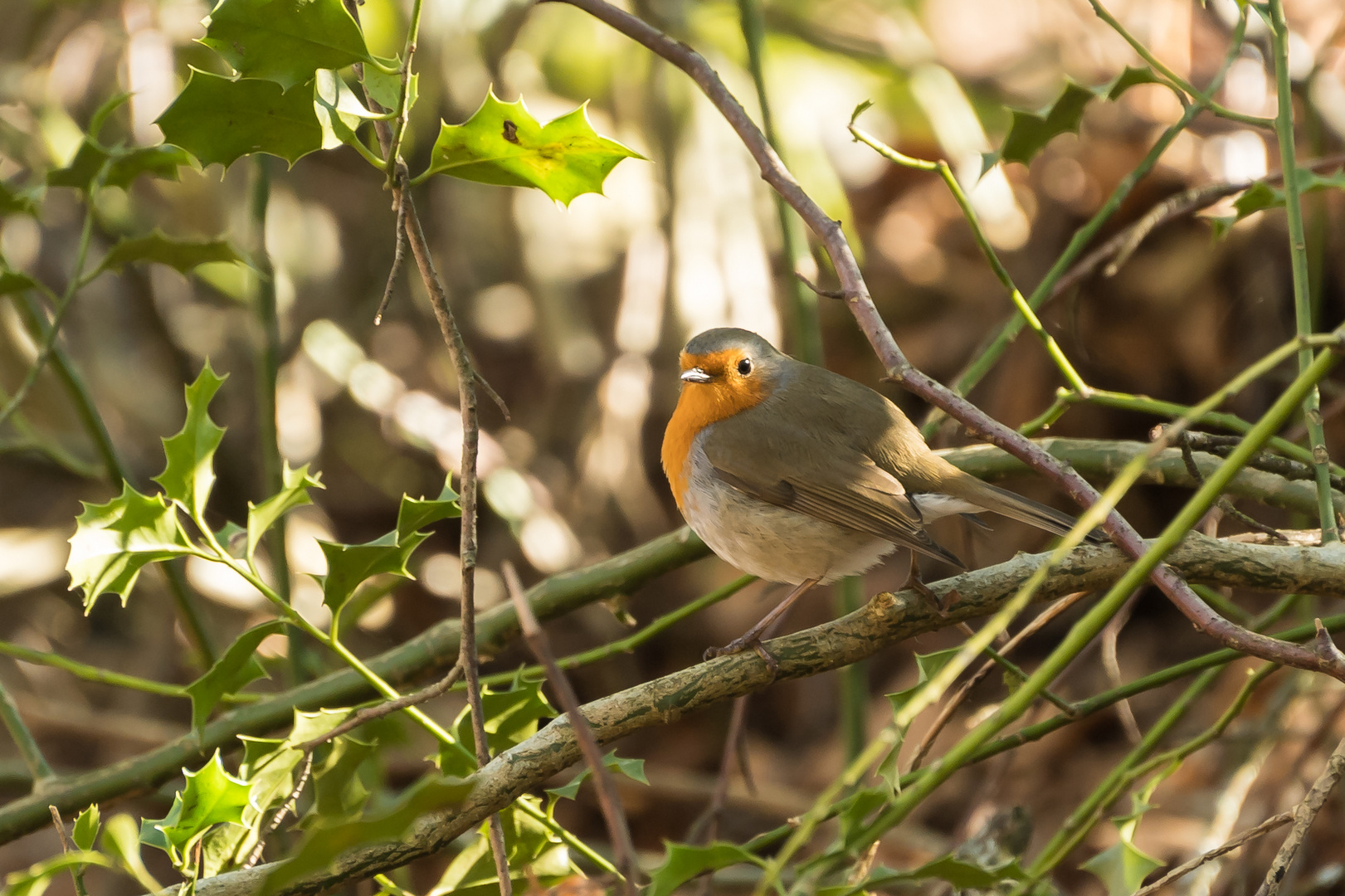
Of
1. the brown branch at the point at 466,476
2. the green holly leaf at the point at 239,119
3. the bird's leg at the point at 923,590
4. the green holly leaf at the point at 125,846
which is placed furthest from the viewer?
the bird's leg at the point at 923,590

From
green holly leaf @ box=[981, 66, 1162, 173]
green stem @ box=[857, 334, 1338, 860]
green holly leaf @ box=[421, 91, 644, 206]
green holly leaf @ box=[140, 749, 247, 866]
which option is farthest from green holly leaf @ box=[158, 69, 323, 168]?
green holly leaf @ box=[981, 66, 1162, 173]

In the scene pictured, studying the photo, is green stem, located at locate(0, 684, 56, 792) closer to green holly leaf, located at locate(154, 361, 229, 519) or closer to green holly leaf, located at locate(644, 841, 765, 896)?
green holly leaf, located at locate(154, 361, 229, 519)

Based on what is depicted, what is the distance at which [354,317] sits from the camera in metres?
4.33

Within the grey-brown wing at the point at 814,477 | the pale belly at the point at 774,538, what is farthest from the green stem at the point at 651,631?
the grey-brown wing at the point at 814,477

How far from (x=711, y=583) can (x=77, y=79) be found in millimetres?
3009

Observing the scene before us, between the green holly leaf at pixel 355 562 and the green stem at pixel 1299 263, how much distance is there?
120cm

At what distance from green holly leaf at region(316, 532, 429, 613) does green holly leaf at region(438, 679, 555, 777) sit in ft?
0.86

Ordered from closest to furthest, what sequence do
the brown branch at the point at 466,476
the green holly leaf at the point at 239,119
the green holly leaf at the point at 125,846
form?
the green holly leaf at the point at 125,846, the green holly leaf at the point at 239,119, the brown branch at the point at 466,476

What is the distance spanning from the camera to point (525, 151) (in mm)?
1363

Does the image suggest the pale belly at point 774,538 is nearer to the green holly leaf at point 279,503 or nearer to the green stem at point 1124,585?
the green holly leaf at point 279,503

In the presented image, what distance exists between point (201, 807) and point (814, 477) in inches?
50.1

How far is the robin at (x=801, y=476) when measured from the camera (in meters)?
2.09

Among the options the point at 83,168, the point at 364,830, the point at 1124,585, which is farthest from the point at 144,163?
the point at 1124,585

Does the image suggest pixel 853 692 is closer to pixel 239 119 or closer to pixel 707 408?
pixel 707 408
